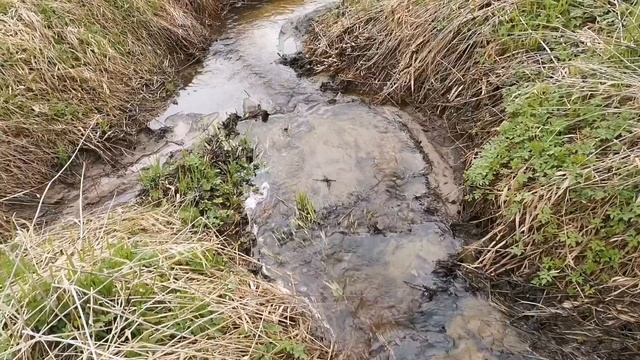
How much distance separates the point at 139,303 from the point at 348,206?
68.0 inches

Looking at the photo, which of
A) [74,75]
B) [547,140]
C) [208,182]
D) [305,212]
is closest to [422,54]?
[547,140]

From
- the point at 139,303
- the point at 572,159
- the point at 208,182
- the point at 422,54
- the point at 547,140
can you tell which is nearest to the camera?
the point at 139,303

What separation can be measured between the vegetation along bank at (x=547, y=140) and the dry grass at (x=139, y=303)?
1.37 m

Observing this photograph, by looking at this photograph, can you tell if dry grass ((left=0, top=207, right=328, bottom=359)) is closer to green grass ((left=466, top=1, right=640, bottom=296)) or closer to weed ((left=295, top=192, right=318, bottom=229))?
weed ((left=295, top=192, right=318, bottom=229))

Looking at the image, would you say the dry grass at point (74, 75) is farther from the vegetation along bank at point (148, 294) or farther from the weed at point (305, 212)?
the weed at point (305, 212)

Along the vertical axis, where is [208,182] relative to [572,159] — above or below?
below

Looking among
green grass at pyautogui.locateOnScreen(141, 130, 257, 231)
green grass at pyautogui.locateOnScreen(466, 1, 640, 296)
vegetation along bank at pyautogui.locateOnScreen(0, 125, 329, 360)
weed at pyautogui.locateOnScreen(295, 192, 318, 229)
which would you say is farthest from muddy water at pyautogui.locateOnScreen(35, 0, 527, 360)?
green grass at pyautogui.locateOnScreen(466, 1, 640, 296)

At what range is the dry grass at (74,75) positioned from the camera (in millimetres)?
4363

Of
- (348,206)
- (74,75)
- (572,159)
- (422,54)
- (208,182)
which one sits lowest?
(348,206)

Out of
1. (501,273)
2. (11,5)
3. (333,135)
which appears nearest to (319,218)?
(333,135)

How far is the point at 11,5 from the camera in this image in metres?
4.93

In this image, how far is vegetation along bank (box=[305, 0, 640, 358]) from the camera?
2928mm

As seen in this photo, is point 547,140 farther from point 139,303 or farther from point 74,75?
point 74,75

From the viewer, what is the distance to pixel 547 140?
3.40 metres
